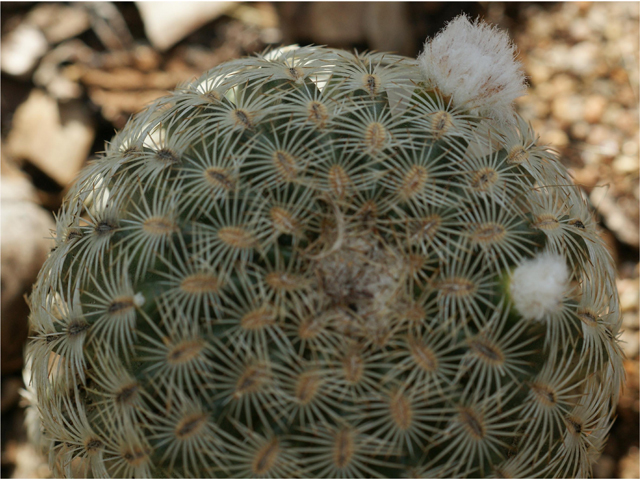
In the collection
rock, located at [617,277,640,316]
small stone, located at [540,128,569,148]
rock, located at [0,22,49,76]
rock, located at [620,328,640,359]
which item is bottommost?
rock, located at [620,328,640,359]

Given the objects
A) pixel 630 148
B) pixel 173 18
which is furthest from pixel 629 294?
pixel 173 18

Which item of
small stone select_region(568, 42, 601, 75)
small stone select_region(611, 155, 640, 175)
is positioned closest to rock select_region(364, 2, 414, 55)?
small stone select_region(568, 42, 601, 75)

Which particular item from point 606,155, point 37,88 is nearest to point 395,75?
point 606,155

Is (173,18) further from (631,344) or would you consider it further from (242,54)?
(631,344)

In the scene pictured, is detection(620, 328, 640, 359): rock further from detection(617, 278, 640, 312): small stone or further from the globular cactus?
the globular cactus

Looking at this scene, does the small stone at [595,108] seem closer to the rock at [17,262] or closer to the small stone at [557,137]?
the small stone at [557,137]
